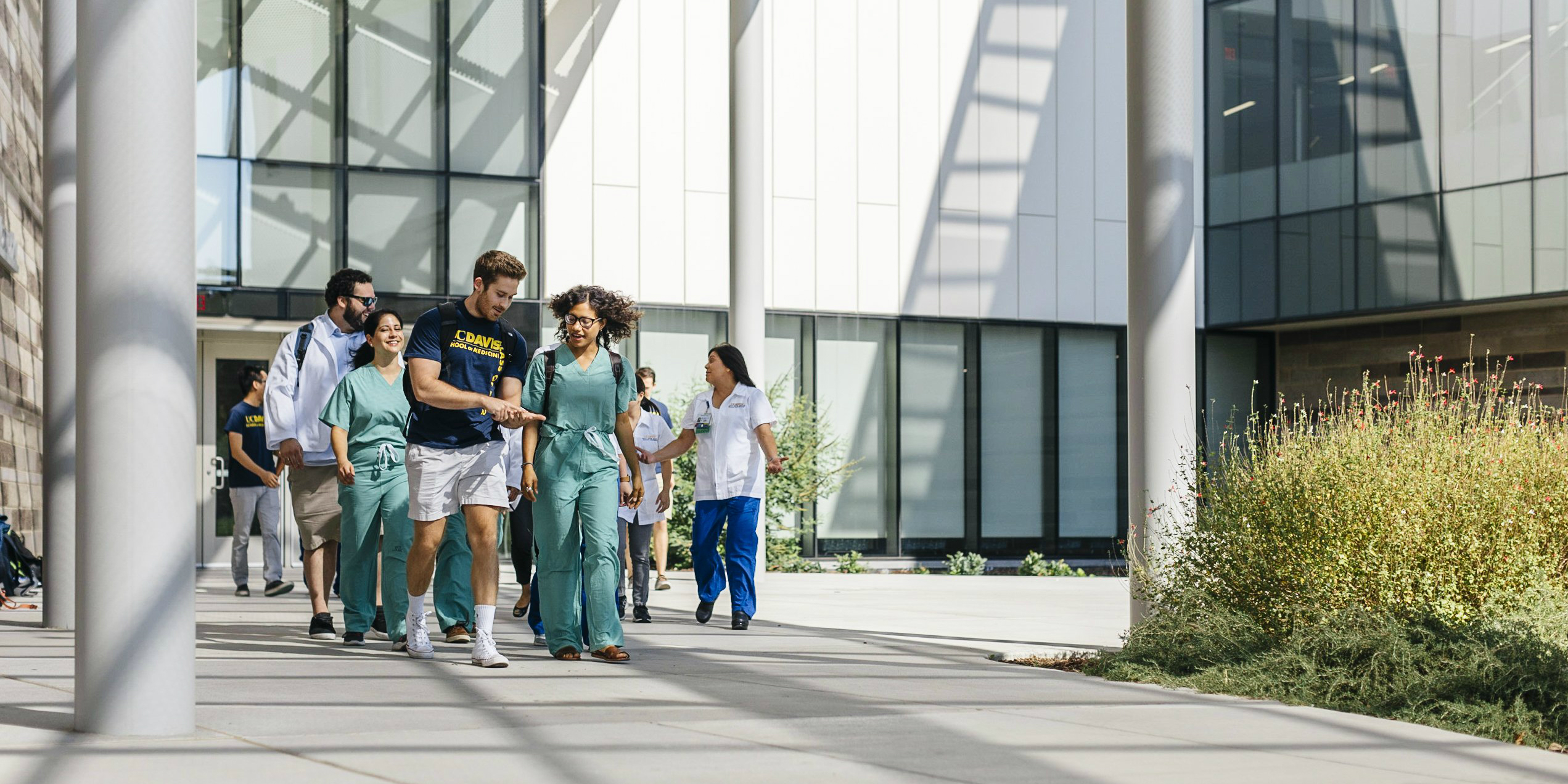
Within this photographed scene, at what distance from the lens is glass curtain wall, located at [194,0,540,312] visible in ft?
62.8

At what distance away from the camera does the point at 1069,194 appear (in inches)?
914

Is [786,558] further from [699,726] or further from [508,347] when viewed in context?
[699,726]

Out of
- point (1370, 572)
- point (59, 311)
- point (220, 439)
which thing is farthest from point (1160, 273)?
point (220, 439)

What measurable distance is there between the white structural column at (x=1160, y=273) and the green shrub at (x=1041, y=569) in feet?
42.0

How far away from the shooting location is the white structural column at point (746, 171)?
1537cm

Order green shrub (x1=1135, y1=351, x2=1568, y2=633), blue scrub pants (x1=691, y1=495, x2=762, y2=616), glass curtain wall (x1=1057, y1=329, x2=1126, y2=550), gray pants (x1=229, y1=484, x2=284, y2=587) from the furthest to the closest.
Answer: glass curtain wall (x1=1057, y1=329, x2=1126, y2=550) < gray pants (x1=229, y1=484, x2=284, y2=587) < blue scrub pants (x1=691, y1=495, x2=762, y2=616) < green shrub (x1=1135, y1=351, x2=1568, y2=633)

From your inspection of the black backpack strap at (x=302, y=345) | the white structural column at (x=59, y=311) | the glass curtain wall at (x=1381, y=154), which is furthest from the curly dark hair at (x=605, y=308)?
the glass curtain wall at (x=1381, y=154)

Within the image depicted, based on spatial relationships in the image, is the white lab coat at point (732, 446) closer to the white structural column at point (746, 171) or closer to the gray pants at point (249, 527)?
the white structural column at point (746, 171)

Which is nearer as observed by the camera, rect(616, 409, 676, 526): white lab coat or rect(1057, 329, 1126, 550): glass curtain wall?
rect(616, 409, 676, 526): white lab coat

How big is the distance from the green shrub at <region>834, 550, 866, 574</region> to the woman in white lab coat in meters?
10.2

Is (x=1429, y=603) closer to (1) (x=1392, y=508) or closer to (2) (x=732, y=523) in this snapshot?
(1) (x=1392, y=508)

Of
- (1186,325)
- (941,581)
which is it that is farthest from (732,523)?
(941,581)

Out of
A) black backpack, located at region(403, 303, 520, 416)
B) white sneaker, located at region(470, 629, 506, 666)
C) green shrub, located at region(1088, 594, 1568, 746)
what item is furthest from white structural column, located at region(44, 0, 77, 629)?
green shrub, located at region(1088, 594, 1568, 746)

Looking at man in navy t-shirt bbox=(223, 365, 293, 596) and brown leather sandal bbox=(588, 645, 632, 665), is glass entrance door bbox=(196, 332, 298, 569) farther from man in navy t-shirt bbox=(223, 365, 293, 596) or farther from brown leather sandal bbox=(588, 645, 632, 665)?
brown leather sandal bbox=(588, 645, 632, 665)
